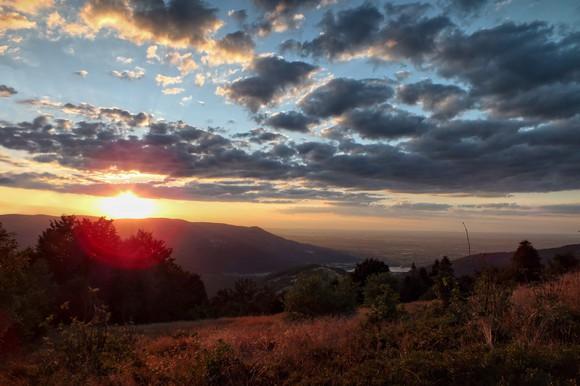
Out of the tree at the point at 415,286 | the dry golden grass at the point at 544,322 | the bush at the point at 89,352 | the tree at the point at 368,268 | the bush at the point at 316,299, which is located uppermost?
the dry golden grass at the point at 544,322

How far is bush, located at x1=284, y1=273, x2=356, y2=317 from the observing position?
21.6 meters

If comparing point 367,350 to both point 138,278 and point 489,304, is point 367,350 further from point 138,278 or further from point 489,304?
point 138,278

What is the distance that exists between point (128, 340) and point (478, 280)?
353 inches

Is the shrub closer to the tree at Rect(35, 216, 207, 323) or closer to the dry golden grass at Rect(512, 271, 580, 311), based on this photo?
the dry golden grass at Rect(512, 271, 580, 311)

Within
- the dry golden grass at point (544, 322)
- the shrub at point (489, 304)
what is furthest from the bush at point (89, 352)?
the dry golden grass at point (544, 322)

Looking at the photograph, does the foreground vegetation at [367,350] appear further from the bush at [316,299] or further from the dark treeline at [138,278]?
the dark treeline at [138,278]

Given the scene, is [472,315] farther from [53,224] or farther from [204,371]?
[53,224]

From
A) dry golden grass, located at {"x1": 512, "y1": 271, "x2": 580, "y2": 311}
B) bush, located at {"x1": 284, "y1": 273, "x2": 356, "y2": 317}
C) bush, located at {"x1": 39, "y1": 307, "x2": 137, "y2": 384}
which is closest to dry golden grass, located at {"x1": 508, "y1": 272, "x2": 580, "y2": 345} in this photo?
dry golden grass, located at {"x1": 512, "y1": 271, "x2": 580, "y2": 311}

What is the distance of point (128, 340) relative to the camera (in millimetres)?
9320

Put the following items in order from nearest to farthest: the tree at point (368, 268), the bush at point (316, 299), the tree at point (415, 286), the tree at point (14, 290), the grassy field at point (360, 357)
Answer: the grassy field at point (360, 357)
the tree at point (14, 290)
the bush at point (316, 299)
the tree at point (415, 286)
the tree at point (368, 268)

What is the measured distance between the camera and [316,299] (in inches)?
853

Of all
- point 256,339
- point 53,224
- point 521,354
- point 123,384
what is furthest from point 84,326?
point 53,224

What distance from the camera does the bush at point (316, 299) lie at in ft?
70.9

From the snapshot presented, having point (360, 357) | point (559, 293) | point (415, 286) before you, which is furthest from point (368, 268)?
point (360, 357)
